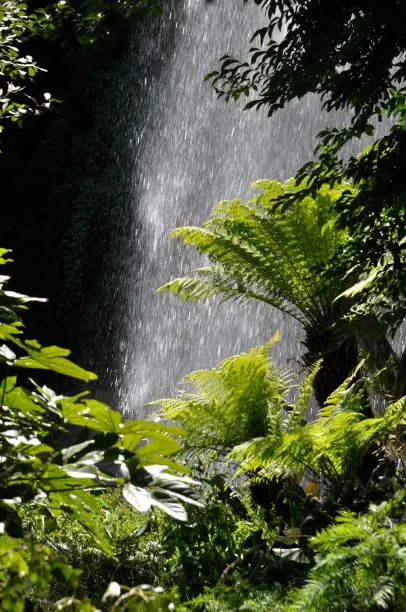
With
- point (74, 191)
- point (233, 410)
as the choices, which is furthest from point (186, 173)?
point (233, 410)

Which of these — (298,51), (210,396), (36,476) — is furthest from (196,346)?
(36,476)

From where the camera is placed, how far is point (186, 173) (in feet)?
29.1

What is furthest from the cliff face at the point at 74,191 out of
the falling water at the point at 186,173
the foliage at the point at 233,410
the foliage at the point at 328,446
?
the foliage at the point at 328,446

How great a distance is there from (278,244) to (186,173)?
3892 millimetres

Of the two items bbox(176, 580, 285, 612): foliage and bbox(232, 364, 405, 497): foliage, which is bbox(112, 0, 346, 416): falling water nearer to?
bbox(232, 364, 405, 497): foliage

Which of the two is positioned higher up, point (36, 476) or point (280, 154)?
point (280, 154)

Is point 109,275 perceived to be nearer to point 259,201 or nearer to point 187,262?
point 187,262

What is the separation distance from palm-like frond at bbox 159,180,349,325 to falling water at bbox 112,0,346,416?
1.35 m

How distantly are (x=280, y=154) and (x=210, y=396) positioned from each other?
14.1 ft

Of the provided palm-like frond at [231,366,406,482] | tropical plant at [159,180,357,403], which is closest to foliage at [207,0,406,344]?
palm-like frond at [231,366,406,482]

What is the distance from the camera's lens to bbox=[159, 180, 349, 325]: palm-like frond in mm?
5246

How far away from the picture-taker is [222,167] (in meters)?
8.30

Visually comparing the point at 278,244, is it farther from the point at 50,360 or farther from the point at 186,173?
the point at 50,360

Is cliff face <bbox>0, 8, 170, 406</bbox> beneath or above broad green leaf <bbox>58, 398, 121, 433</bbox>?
above
